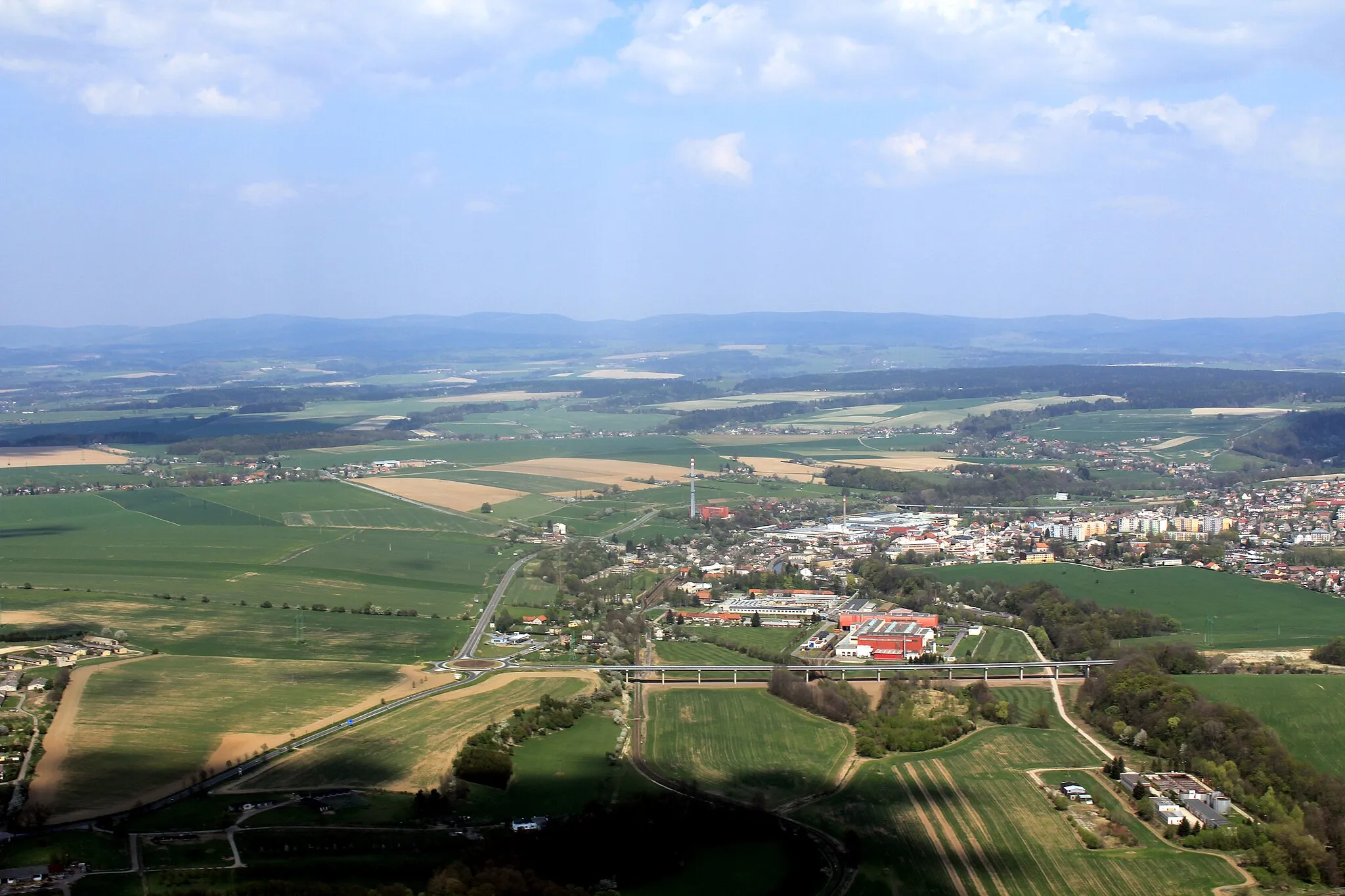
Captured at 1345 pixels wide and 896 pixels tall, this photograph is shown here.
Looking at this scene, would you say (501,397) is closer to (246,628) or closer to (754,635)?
(754,635)

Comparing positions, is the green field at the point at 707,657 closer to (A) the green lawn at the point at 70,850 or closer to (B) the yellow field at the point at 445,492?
(A) the green lawn at the point at 70,850

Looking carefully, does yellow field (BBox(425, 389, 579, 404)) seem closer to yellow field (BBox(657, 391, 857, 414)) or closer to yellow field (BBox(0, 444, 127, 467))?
yellow field (BBox(657, 391, 857, 414))

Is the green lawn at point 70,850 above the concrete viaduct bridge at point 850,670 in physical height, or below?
above

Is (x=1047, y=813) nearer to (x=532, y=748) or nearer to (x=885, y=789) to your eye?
(x=885, y=789)

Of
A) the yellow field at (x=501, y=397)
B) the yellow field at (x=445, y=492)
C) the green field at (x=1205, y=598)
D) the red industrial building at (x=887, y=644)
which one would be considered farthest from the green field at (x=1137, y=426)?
the red industrial building at (x=887, y=644)

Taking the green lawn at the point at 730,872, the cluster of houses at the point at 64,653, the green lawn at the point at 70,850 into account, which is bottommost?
the green lawn at the point at 730,872

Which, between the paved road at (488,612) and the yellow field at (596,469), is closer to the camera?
the paved road at (488,612)

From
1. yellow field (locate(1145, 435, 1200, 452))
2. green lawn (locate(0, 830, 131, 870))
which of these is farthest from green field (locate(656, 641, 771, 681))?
yellow field (locate(1145, 435, 1200, 452))

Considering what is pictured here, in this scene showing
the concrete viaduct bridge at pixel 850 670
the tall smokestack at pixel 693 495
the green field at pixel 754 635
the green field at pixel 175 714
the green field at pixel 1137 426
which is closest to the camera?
the green field at pixel 175 714
